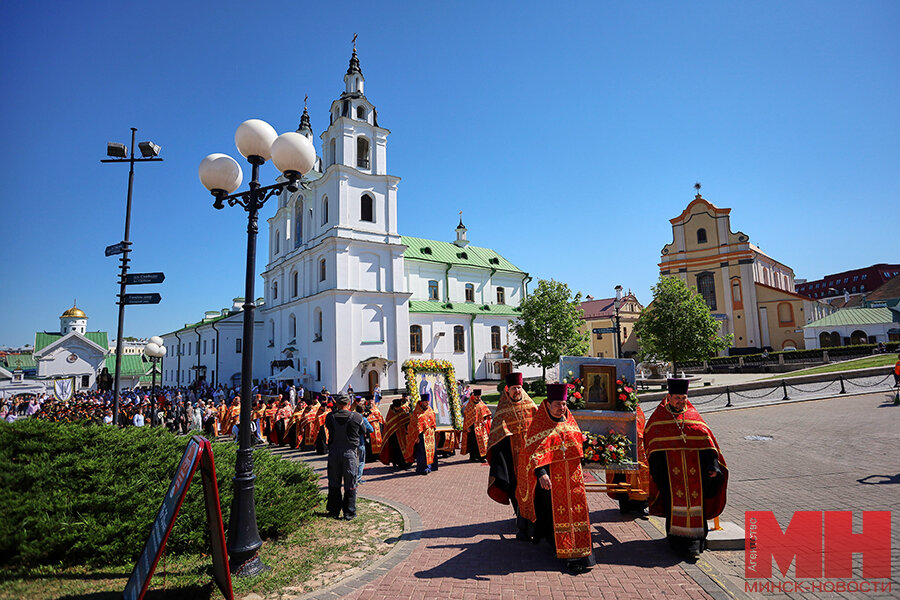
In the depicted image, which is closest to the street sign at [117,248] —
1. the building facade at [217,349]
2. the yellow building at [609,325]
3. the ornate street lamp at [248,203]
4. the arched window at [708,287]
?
the ornate street lamp at [248,203]

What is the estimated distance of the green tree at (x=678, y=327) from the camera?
2773 centimetres

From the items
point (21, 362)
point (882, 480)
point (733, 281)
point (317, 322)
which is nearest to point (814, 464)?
point (882, 480)

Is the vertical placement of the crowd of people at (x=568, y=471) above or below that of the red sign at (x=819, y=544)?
above

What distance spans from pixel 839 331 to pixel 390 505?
167ft

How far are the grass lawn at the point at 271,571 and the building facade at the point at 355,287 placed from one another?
25.7 metres

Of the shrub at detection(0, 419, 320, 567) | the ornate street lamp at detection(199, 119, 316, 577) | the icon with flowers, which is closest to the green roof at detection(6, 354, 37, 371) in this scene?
the shrub at detection(0, 419, 320, 567)

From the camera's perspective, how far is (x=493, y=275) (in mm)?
48062

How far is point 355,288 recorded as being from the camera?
33531 millimetres

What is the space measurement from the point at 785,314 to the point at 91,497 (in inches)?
2177

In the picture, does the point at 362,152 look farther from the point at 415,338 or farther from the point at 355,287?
the point at 415,338

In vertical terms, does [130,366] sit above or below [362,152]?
below

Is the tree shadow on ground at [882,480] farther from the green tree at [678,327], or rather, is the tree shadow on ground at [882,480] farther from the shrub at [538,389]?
the green tree at [678,327]

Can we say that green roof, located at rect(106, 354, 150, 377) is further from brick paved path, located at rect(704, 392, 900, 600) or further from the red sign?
the red sign

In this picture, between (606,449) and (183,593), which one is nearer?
(183,593)
